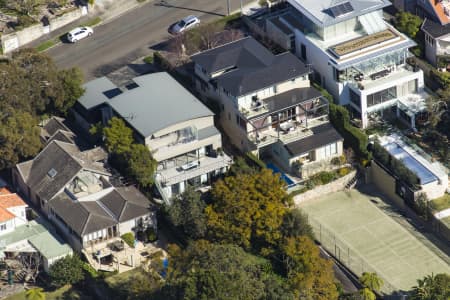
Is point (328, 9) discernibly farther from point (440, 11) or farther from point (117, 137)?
point (117, 137)

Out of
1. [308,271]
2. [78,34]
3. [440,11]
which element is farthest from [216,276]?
[440,11]

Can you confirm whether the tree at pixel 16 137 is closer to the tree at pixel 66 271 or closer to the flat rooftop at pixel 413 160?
the tree at pixel 66 271

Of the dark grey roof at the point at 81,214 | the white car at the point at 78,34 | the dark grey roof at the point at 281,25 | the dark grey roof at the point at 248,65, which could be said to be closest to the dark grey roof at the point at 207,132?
the dark grey roof at the point at 248,65

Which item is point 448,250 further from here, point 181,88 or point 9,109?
point 9,109

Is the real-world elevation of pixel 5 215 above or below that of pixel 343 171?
above

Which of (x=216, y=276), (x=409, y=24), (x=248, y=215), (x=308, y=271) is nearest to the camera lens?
(x=216, y=276)

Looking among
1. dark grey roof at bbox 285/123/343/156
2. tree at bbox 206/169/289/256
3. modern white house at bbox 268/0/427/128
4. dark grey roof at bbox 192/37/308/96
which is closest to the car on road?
dark grey roof at bbox 192/37/308/96
